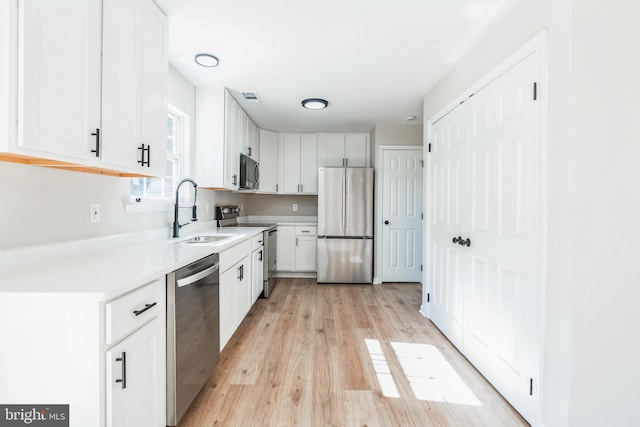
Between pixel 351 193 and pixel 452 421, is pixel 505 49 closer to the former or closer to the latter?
pixel 452 421

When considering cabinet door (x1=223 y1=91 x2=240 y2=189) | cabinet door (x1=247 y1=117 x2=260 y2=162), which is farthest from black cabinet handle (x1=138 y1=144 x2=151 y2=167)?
cabinet door (x1=247 y1=117 x2=260 y2=162)

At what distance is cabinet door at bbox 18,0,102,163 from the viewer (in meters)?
1.04

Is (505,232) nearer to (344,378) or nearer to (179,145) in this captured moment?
(344,378)

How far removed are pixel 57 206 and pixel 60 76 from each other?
2.24ft

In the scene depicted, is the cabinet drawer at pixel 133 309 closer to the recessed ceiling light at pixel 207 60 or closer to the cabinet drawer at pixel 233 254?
the cabinet drawer at pixel 233 254

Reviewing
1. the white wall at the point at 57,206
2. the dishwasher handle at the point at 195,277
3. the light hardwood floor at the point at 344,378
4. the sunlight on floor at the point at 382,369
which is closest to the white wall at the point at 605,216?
the light hardwood floor at the point at 344,378

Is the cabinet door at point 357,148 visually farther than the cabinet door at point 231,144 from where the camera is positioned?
Yes

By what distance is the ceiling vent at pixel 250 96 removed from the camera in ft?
10.4

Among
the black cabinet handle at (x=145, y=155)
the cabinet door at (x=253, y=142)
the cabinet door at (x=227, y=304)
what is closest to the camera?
the black cabinet handle at (x=145, y=155)

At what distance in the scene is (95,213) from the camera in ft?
5.76

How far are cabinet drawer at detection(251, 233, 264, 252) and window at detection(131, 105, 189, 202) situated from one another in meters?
0.89

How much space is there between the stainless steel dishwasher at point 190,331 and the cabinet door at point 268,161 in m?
2.97

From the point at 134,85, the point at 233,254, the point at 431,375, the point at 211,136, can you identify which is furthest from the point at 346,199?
the point at 134,85

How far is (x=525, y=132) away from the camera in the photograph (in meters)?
1.59
